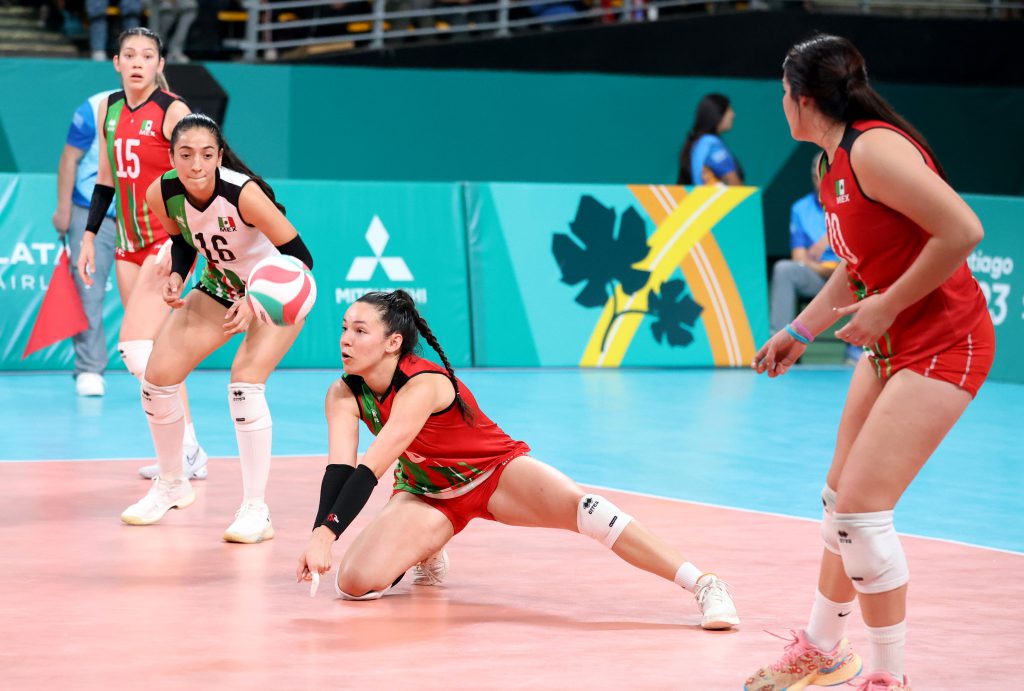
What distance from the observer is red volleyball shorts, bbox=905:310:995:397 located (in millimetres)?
4145

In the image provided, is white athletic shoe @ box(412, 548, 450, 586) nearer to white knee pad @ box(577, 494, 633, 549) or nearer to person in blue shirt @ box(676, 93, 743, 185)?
white knee pad @ box(577, 494, 633, 549)

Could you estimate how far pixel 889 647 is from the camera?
13.8 ft

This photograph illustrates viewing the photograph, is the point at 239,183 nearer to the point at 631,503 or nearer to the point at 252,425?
the point at 252,425

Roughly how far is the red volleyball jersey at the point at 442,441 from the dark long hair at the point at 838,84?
1849 millimetres

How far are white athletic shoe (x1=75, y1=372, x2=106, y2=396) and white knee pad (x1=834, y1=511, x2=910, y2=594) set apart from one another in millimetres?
7482

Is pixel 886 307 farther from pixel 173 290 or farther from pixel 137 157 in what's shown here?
pixel 137 157

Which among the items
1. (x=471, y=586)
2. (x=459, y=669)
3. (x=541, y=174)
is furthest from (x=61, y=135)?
(x=459, y=669)

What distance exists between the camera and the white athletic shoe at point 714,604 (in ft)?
16.7

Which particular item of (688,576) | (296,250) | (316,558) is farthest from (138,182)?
(688,576)

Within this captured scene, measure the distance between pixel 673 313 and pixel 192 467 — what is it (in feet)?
20.1

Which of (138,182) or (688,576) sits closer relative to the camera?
(688,576)

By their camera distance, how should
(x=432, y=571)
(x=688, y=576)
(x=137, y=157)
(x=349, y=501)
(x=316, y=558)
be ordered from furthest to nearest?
(x=137, y=157)
(x=432, y=571)
(x=688, y=576)
(x=349, y=501)
(x=316, y=558)

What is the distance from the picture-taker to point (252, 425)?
6.45 meters

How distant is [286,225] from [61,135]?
9.06 m
